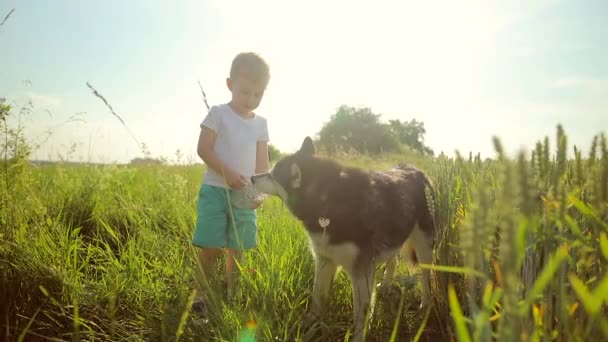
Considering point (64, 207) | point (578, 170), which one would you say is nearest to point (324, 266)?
point (578, 170)

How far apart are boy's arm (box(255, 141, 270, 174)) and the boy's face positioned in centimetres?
40

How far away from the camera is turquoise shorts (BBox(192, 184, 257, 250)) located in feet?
12.2

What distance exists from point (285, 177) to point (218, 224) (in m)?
0.84

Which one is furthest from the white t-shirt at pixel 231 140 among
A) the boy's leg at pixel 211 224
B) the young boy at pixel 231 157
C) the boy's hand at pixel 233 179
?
the boy's hand at pixel 233 179

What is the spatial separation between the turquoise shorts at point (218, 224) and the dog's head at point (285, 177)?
393mm

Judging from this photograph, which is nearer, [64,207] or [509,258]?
[509,258]

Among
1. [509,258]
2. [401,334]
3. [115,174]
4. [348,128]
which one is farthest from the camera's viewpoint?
[348,128]

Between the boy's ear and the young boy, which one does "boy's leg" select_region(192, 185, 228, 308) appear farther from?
the boy's ear

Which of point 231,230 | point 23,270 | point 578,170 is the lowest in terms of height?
point 23,270

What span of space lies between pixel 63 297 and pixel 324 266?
6.73 ft

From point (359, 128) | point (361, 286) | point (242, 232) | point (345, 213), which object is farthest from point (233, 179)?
point (359, 128)

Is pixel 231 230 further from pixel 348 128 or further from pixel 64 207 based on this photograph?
pixel 348 128

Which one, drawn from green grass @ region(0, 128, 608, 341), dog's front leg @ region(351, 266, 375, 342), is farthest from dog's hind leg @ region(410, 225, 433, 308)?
dog's front leg @ region(351, 266, 375, 342)

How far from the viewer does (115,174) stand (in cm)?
831
